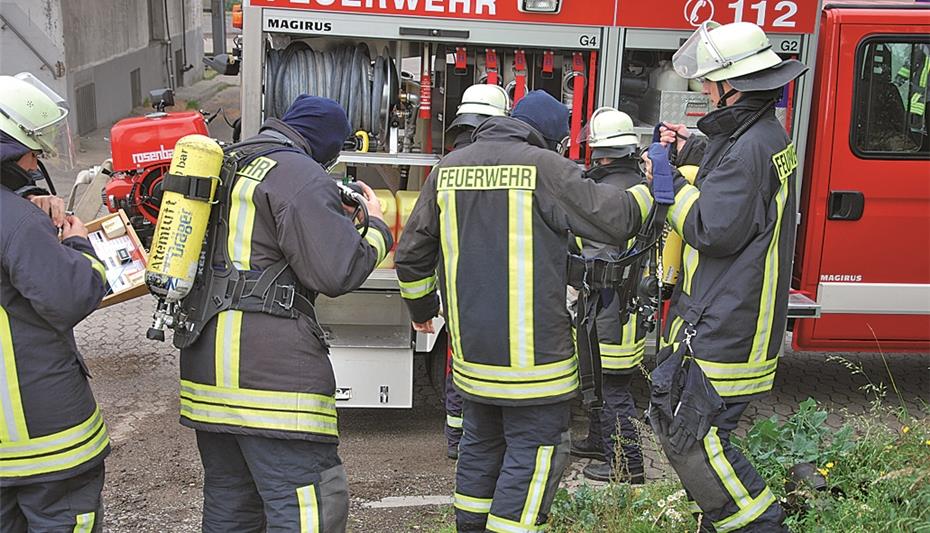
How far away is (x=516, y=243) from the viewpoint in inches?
139

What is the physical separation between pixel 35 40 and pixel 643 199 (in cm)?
1141

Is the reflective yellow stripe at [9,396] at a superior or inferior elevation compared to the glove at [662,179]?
inferior

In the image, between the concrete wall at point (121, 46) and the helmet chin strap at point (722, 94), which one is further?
the concrete wall at point (121, 46)

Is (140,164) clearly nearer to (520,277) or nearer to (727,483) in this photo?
(520,277)

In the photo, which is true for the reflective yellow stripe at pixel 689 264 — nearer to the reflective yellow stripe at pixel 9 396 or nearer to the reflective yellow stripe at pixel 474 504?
the reflective yellow stripe at pixel 474 504

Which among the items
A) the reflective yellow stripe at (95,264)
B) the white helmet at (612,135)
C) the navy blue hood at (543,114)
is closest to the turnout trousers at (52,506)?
the reflective yellow stripe at (95,264)

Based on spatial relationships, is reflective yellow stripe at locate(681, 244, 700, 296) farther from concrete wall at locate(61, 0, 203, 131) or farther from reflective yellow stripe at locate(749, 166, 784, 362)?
concrete wall at locate(61, 0, 203, 131)

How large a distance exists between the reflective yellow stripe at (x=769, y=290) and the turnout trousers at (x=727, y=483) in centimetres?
24

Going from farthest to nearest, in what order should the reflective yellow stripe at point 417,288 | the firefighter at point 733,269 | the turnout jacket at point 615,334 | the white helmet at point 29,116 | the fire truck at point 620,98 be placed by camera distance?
the fire truck at point 620,98, the turnout jacket at point 615,334, the reflective yellow stripe at point 417,288, the firefighter at point 733,269, the white helmet at point 29,116

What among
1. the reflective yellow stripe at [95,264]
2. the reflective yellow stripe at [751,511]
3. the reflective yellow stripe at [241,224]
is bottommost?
the reflective yellow stripe at [751,511]

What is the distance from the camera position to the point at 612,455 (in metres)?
4.93

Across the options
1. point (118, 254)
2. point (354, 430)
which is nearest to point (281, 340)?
point (118, 254)

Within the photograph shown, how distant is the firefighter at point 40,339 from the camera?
2.93 metres

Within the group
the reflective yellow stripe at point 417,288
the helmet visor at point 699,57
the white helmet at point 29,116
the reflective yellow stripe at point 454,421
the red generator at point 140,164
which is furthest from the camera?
the red generator at point 140,164
